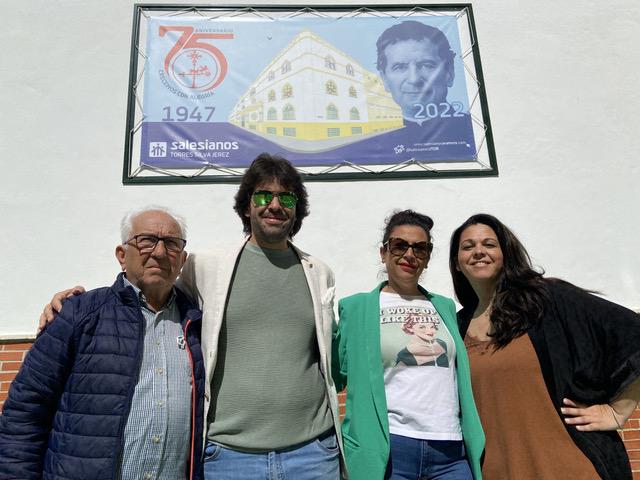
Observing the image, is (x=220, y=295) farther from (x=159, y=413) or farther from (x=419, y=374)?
(x=419, y=374)

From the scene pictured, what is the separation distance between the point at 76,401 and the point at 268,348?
2.31 feet

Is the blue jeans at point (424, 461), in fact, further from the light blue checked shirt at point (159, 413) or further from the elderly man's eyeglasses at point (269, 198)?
the elderly man's eyeglasses at point (269, 198)

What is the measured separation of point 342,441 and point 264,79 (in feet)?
10.5

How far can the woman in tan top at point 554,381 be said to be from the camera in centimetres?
172

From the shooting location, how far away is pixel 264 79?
13.0 feet

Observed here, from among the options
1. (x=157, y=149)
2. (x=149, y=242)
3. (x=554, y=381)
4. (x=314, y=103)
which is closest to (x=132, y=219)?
(x=149, y=242)

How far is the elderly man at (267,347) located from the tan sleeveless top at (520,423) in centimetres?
67

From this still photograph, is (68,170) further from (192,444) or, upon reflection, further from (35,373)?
(192,444)

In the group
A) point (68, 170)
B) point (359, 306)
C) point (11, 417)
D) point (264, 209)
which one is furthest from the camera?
point (68, 170)

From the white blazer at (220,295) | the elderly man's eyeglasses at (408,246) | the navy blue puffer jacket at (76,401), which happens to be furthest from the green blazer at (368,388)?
the navy blue puffer jacket at (76,401)

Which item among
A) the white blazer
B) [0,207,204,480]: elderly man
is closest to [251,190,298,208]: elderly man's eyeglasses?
the white blazer

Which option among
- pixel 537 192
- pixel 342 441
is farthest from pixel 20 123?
pixel 537 192

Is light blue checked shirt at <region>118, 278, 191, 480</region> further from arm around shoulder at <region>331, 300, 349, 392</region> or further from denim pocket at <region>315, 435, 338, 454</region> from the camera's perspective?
arm around shoulder at <region>331, 300, 349, 392</region>

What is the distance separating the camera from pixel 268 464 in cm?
160
